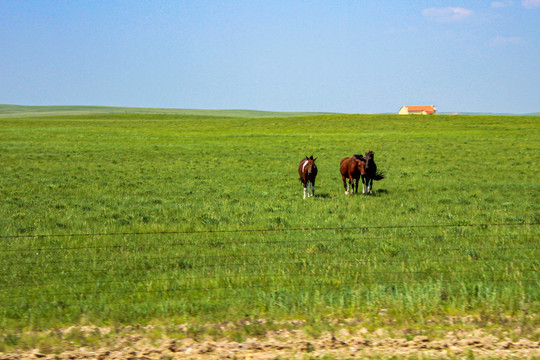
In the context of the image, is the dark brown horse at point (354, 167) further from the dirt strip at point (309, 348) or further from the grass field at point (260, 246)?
the dirt strip at point (309, 348)

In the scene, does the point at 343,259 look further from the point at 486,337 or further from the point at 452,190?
the point at 452,190

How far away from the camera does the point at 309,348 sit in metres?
5.67

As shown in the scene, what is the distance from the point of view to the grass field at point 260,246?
6.93 m

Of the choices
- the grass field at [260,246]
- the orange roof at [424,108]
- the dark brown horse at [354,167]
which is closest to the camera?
the grass field at [260,246]

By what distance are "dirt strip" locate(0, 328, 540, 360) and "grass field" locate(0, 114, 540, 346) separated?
0.65 meters

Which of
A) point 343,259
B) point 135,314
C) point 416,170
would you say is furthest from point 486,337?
point 416,170

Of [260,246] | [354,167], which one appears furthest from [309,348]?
[354,167]

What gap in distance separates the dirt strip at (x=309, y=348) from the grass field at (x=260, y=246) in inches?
25.7

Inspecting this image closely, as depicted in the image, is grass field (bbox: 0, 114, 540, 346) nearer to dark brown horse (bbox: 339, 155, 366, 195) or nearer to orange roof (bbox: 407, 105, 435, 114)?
dark brown horse (bbox: 339, 155, 366, 195)

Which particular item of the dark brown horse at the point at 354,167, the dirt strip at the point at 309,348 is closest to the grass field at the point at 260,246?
the dirt strip at the point at 309,348

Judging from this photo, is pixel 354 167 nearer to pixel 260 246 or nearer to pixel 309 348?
pixel 260 246

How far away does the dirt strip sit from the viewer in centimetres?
549

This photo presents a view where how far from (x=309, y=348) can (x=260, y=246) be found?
476 cm

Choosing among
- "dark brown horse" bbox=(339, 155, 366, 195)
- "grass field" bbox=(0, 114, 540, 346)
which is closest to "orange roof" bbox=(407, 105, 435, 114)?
"grass field" bbox=(0, 114, 540, 346)
